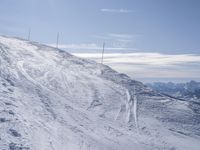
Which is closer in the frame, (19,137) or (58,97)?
(19,137)

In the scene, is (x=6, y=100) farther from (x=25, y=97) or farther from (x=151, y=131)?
(x=151, y=131)

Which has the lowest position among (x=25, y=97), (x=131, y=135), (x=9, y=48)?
(x=131, y=135)

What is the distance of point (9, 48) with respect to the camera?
62688 mm

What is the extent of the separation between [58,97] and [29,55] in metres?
22.4

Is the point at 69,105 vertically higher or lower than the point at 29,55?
lower

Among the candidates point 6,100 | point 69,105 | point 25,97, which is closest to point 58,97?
point 69,105

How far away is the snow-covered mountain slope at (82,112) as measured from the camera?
29.7 metres

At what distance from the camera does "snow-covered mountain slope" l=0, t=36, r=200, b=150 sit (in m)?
29.7

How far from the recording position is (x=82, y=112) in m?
39.0

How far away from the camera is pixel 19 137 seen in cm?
2688

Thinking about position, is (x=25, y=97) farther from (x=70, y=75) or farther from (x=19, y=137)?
(x=70, y=75)

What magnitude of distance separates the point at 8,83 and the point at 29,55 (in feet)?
74.2

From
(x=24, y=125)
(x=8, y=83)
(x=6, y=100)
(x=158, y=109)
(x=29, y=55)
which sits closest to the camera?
(x=24, y=125)

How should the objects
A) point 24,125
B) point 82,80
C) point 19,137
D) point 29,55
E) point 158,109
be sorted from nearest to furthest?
point 19,137
point 24,125
point 158,109
point 82,80
point 29,55
